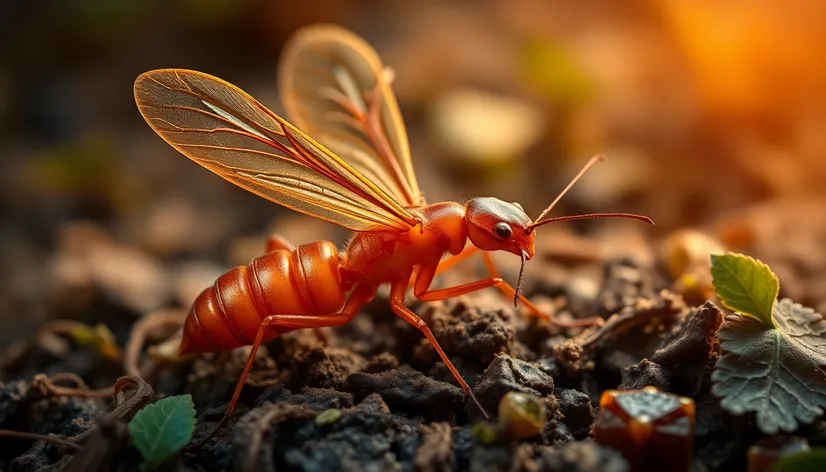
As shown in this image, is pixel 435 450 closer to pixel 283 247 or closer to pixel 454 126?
pixel 283 247

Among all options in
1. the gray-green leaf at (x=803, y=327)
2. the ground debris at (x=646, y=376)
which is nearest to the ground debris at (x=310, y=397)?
the ground debris at (x=646, y=376)

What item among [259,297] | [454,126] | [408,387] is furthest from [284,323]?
[454,126]

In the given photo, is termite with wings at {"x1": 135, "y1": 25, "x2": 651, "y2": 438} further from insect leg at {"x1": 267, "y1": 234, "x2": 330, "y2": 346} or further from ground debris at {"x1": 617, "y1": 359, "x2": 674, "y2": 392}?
ground debris at {"x1": 617, "y1": 359, "x2": 674, "y2": 392}

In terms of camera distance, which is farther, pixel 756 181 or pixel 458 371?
pixel 756 181

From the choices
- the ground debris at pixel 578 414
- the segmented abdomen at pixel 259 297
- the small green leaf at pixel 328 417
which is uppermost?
the segmented abdomen at pixel 259 297

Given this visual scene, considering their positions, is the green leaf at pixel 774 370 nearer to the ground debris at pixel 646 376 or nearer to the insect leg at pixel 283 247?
the ground debris at pixel 646 376

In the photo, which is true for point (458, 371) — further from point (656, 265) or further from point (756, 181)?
point (756, 181)

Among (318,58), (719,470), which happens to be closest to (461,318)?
(719,470)
